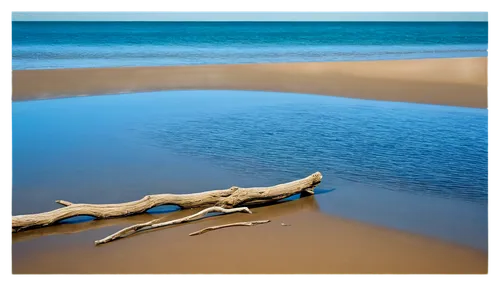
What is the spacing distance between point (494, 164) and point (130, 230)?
2.67 meters

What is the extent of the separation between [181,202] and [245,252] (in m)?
0.94

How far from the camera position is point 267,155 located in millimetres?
6566

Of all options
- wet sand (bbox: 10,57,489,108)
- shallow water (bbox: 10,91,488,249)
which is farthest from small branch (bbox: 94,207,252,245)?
wet sand (bbox: 10,57,489,108)

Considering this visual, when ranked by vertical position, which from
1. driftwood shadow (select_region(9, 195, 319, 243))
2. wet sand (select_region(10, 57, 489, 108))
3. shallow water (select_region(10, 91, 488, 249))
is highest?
wet sand (select_region(10, 57, 489, 108))

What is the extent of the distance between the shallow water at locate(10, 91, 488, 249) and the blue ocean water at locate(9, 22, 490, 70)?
659 millimetres

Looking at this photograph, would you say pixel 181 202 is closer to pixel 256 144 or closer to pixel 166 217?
pixel 166 217

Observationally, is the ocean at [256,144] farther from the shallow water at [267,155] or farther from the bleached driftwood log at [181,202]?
the bleached driftwood log at [181,202]

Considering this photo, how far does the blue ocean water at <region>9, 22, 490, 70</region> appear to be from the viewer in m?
5.61

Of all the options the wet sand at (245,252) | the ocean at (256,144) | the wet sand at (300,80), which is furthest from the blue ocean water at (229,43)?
the wet sand at (245,252)

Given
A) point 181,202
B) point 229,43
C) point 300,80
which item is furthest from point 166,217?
point 229,43

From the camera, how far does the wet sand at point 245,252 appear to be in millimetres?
4355

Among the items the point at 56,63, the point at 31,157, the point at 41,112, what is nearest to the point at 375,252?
the point at 31,157

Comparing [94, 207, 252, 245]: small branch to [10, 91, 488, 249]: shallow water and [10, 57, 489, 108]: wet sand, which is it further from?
[10, 57, 489, 108]: wet sand

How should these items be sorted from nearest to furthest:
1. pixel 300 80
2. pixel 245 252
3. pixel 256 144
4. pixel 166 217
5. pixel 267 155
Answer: pixel 245 252 < pixel 166 217 < pixel 267 155 < pixel 256 144 < pixel 300 80
